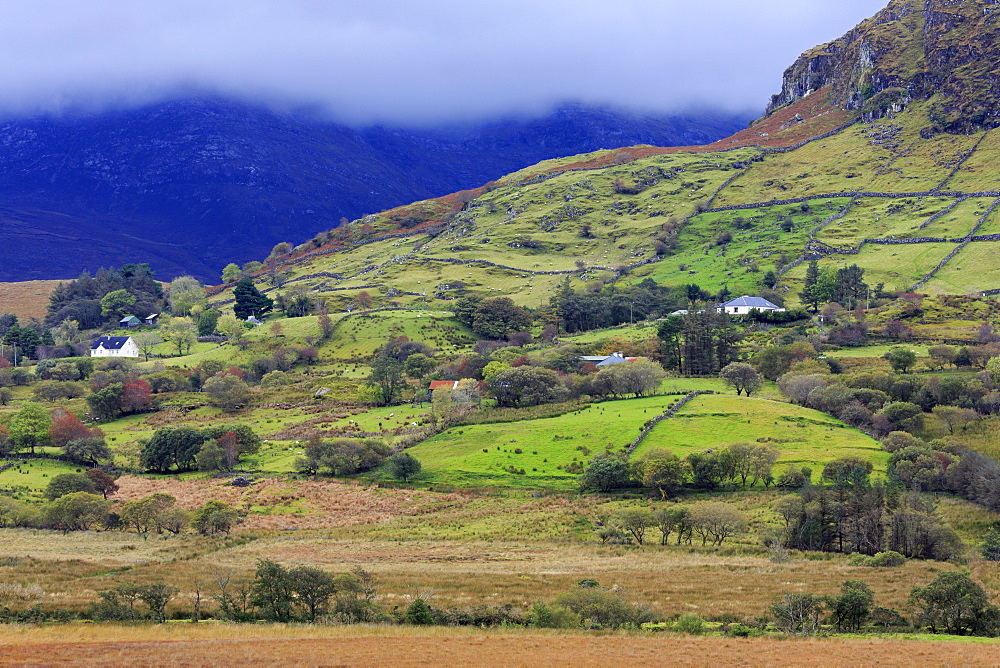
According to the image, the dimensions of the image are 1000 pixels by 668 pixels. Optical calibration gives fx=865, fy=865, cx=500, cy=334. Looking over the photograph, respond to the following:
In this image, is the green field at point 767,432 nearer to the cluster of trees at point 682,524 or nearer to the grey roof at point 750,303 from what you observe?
the cluster of trees at point 682,524

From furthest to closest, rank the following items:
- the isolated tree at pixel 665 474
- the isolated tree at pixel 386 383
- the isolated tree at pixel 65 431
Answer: the isolated tree at pixel 386 383 < the isolated tree at pixel 65 431 < the isolated tree at pixel 665 474

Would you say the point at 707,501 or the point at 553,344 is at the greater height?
the point at 553,344

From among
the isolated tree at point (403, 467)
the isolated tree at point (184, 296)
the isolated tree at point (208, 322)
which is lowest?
the isolated tree at point (403, 467)

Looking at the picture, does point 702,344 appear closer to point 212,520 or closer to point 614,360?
point 614,360

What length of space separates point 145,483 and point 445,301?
8200 cm

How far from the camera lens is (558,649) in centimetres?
3147

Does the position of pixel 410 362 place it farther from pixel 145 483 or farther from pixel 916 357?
pixel 916 357

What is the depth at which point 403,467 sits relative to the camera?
74062 mm

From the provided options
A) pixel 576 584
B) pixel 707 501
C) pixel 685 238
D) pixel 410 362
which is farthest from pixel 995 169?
pixel 576 584

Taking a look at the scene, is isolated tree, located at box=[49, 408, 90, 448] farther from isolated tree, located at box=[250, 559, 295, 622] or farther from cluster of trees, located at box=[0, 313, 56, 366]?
isolated tree, located at box=[250, 559, 295, 622]

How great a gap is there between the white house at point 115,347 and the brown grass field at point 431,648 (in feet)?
374

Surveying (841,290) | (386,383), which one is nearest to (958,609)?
(386,383)

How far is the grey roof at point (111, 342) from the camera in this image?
139125 millimetres

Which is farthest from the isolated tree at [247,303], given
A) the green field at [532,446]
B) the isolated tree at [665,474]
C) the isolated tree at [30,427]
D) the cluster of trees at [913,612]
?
the cluster of trees at [913,612]
